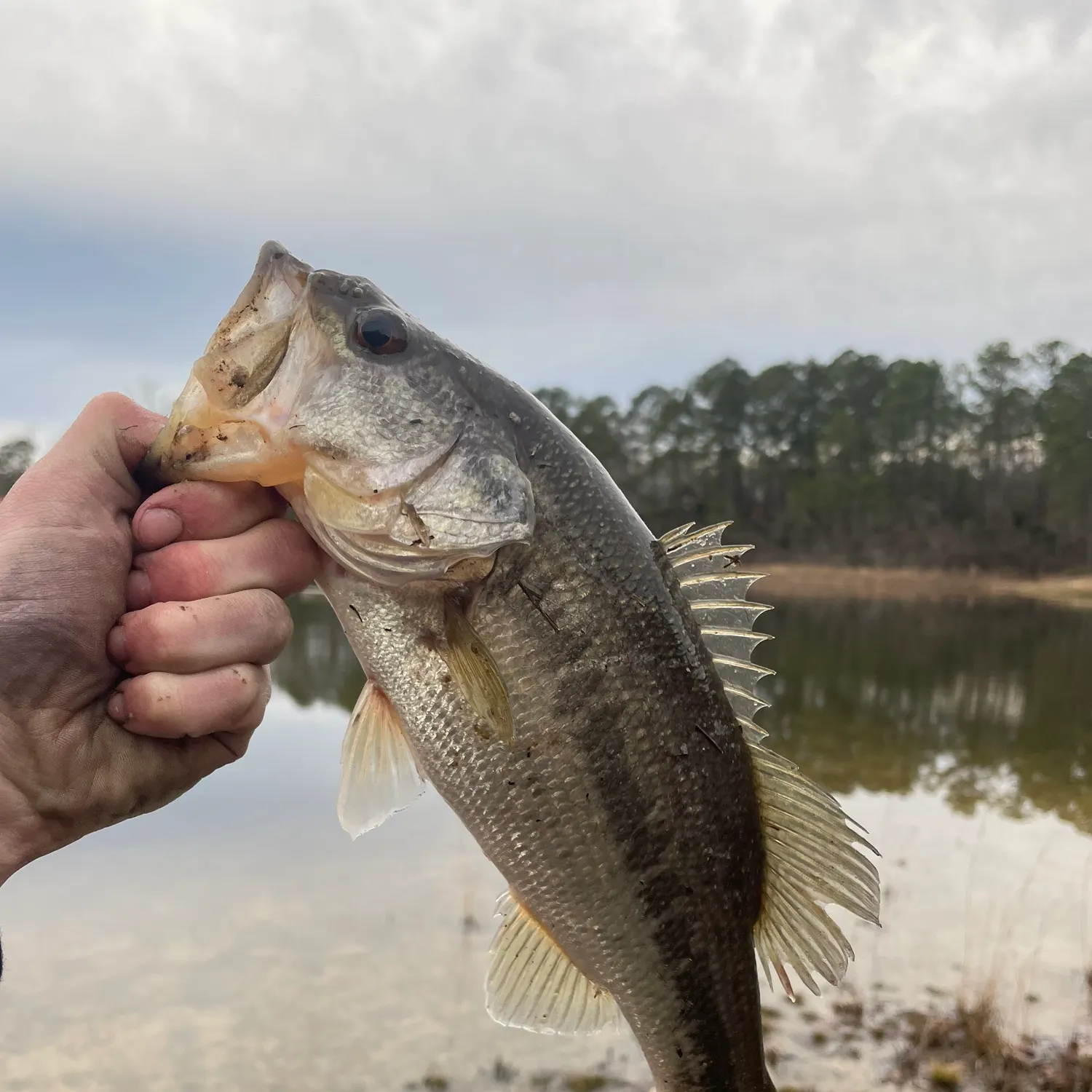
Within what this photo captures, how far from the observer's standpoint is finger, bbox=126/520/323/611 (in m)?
2.06

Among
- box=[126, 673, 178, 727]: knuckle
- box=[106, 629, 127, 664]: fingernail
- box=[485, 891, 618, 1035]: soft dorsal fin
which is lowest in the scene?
box=[485, 891, 618, 1035]: soft dorsal fin

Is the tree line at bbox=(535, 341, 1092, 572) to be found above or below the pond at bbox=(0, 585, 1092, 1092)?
above

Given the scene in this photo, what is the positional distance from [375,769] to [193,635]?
2.09 feet

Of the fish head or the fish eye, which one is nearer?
the fish head

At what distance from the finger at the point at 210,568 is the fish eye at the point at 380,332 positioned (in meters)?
0.54

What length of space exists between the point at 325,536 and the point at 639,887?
1.26 metres

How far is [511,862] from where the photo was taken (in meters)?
2.25

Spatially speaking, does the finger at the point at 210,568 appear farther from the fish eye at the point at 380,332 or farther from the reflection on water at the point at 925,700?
the reflection on water at the point at 925,700

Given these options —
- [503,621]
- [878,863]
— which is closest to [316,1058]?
[503,621]

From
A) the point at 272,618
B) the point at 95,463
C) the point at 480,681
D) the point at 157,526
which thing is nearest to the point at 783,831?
the point at 480,681

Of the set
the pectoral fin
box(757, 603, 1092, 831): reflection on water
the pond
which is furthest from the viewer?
box(757, 603, 1092, 831): reflection on water

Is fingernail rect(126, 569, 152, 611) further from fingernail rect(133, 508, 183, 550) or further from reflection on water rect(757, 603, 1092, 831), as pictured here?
reflection on water rect(757, 603, 1092, 831)

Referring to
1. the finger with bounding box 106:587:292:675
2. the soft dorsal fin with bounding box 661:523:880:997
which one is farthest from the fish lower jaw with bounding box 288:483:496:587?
the soft dorsal fin with bounding box 661:523:880:997

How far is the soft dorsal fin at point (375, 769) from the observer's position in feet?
7.57
